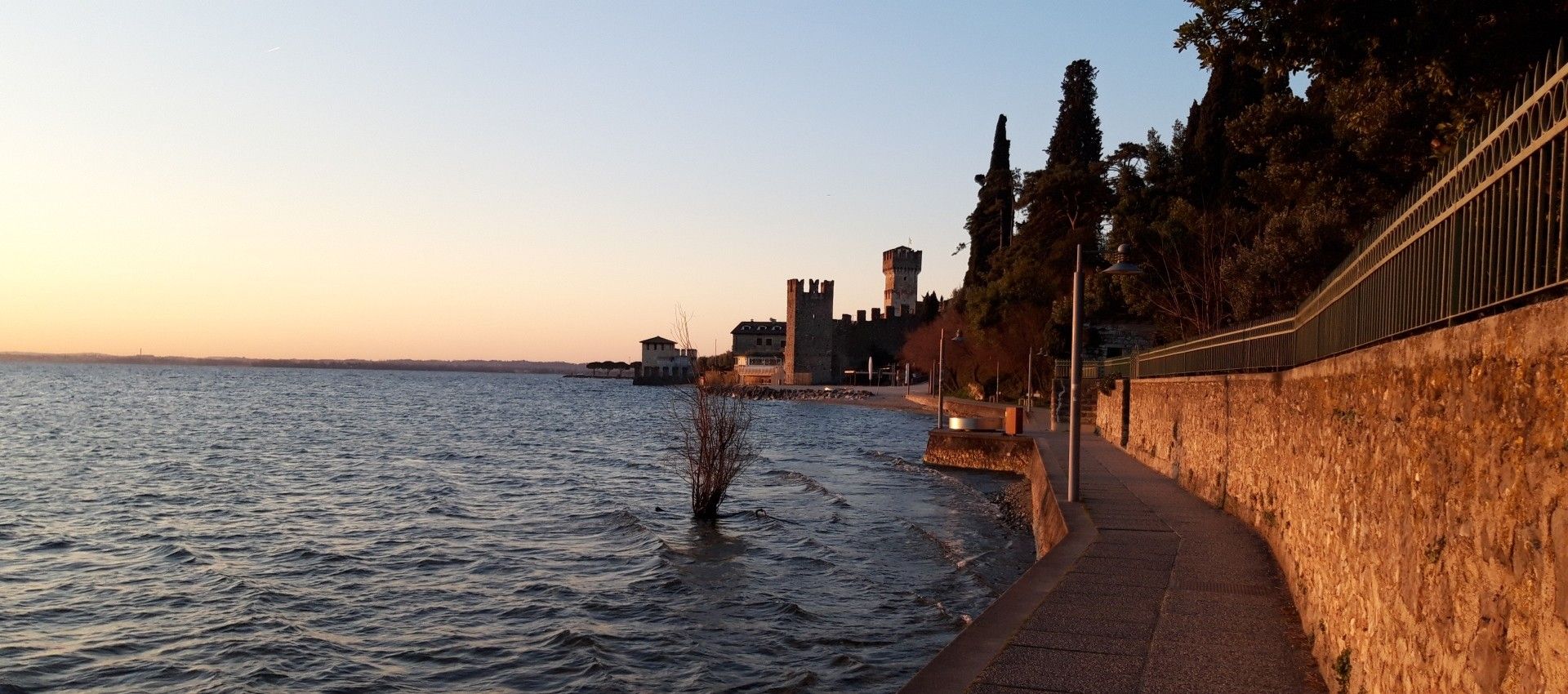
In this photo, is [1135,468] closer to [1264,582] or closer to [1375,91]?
[1375,91]

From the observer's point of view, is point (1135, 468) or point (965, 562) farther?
point (1135, 468)

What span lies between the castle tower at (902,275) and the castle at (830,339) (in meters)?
12.5

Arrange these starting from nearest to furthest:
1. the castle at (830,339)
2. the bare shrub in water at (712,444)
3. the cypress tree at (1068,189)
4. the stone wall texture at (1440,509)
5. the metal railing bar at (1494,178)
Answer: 1. the stone wall texture at (1440,509)
2. the metal railing bar at (1494,178)
3. the bare shrub in water at (712,444)
4. the cypress tree at (1068,189)
5. the castle at (830,339)

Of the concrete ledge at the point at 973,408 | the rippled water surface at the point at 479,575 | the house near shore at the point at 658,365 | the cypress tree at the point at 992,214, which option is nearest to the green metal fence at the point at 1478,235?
the rippled water surface at the point at 479,575

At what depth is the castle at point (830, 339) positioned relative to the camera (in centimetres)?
12012

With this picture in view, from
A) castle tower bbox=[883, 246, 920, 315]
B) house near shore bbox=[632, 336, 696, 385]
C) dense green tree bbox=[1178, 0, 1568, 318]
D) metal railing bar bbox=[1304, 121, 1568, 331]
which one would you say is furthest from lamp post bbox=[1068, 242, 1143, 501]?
house near shore bbox=[632, 336, 696, 385]

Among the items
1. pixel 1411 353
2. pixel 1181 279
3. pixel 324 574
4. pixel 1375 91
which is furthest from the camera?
pixel 1181 279

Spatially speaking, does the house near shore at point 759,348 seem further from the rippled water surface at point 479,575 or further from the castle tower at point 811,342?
the rippled water surface at point 479,575

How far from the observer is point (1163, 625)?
8.24 m

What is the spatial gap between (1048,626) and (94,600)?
12173 mm

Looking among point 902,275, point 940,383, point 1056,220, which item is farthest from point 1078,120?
point 902,275

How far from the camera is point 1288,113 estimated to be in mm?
18469

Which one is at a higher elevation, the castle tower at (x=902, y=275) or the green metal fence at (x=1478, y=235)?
the castle tower at (x=902, y=275)

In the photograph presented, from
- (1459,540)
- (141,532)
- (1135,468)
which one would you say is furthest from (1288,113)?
(141,532)
